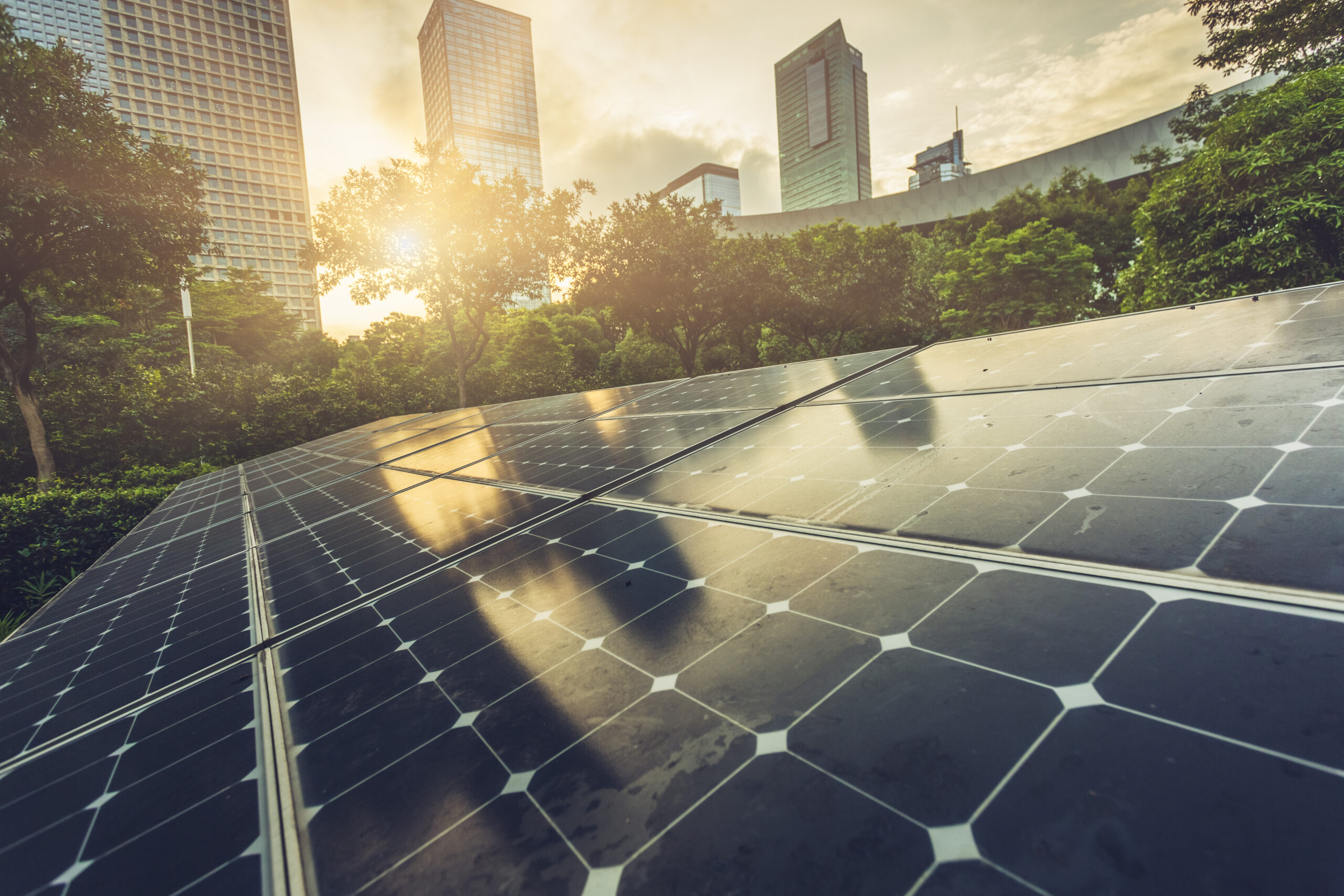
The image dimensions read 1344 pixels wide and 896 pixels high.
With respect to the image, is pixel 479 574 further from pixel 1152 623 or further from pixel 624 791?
pixel 1152 623

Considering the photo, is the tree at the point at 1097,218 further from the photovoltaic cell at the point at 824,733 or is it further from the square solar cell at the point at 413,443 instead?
the photovoltaic cell at the point at 824,733

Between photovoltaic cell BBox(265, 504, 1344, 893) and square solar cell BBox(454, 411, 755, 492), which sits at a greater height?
square solar cell BBox(454, 411, 755, 492)

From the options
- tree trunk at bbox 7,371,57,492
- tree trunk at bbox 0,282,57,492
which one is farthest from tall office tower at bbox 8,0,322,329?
tree trunk at bbox 7,371,57,492

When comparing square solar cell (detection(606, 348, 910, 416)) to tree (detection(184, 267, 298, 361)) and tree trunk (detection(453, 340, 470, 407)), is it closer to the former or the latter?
tree trunk (detection(453, 340, 470, 407))

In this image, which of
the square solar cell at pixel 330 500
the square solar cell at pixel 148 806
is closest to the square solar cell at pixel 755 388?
the square solar cell at pixel 330 500

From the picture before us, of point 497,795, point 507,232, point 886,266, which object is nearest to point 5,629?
point 497,795

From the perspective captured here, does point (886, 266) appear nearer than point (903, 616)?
No
